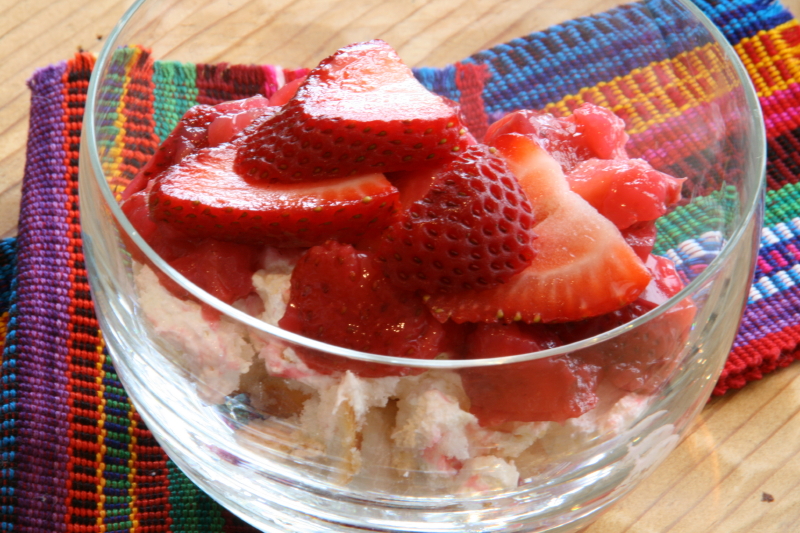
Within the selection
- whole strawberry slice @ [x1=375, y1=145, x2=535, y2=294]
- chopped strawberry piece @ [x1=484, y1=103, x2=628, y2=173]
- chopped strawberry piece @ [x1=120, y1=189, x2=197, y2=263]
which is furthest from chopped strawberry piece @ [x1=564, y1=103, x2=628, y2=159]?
chopped strawberry piece @ [x1=120, y1=189, x2=197, y2=263]

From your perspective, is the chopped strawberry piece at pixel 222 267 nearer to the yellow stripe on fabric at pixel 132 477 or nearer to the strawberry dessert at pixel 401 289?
the strawberry dessert at pixel 401 289

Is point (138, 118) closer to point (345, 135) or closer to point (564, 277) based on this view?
point (345, 135)

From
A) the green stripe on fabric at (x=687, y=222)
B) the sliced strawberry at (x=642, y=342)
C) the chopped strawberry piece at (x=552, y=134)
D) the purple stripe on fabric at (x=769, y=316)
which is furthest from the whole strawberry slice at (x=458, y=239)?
the purple stripe on fabric at (x=769, y=316)

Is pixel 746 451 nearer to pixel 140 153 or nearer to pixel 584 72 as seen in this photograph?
pixel 584 72

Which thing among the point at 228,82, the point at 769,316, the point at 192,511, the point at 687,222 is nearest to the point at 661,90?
the point at 687,222

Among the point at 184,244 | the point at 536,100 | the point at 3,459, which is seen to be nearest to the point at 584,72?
the point at 536,100

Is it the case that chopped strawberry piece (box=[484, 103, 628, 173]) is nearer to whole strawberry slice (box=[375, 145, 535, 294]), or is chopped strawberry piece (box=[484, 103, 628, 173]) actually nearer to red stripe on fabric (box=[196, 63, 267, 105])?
whole strawberry slice (box=[375, 145, 535, 294])

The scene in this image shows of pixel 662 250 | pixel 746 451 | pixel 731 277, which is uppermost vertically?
pixel 731 277
